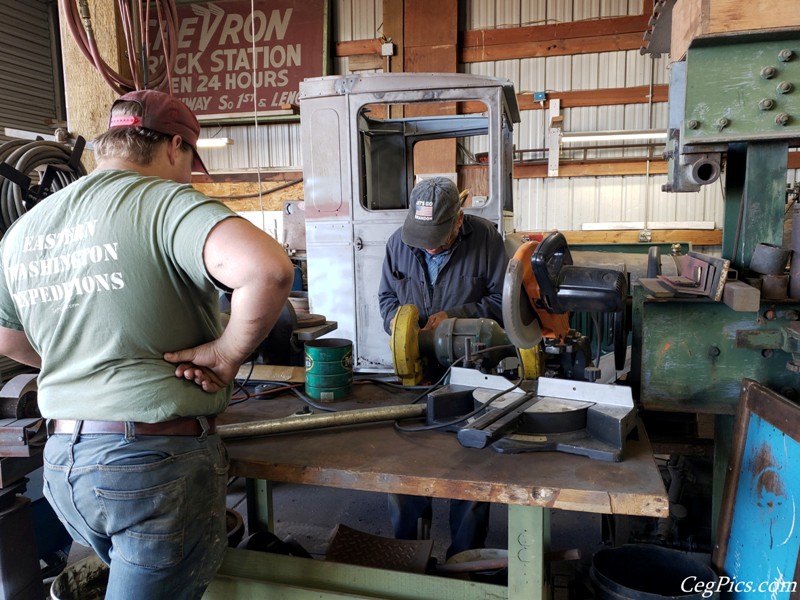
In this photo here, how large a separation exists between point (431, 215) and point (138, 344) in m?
1.25

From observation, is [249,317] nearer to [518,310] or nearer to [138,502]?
[138,502]

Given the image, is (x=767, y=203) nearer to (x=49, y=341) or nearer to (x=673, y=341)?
(x=673, y=341)

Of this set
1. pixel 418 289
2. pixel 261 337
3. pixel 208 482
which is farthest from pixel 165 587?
pixel 418 289

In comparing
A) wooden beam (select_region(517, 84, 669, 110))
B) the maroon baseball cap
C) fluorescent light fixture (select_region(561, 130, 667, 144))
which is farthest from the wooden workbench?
wooden beam (select_region(517, 84, 669, 110))

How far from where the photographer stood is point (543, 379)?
A: 1.37 metres

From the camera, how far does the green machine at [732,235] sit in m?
→ 1.28

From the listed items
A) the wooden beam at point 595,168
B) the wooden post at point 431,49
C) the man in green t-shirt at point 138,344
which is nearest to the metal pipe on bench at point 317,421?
the man in green t-shirt at point 138,344

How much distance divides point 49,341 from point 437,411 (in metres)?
0.84

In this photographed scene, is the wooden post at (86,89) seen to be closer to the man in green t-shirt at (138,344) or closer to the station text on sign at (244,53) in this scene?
the man in green t-shirt at (138,344)

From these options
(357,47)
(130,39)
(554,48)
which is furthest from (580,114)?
(130,39)

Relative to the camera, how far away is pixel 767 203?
1380mm

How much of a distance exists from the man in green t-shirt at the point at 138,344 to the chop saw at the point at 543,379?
530mm

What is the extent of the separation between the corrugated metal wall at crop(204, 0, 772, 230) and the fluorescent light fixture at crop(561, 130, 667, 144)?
238mm

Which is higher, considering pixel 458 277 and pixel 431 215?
pixel 431 215
